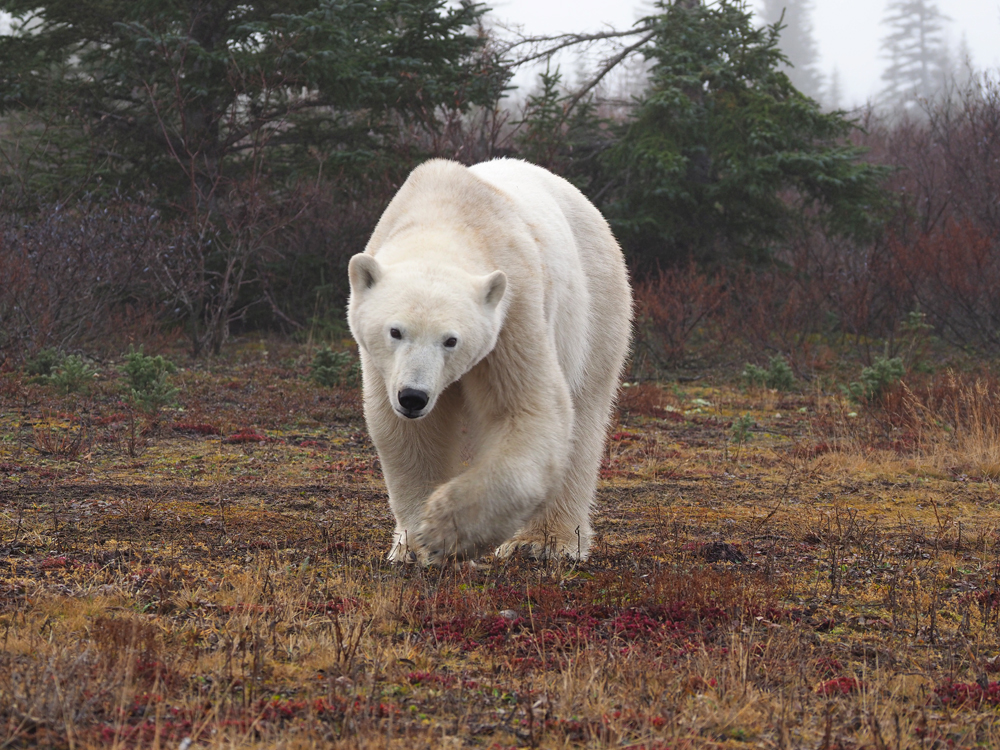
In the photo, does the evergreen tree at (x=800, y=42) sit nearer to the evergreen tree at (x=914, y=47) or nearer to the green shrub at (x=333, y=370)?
the evergreen tree at (x=914, y=47)

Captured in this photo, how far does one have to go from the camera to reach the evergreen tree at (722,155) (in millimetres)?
13742

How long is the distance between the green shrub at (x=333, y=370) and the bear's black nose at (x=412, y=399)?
629 cm

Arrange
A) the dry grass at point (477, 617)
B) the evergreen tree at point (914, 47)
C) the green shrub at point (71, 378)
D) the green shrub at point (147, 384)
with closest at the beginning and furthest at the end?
the dry grass at point (477, 617) < the green shrub at point (147, 384) < the green shrub at point (71, 378) < the evergreen tree at point (914, 47)

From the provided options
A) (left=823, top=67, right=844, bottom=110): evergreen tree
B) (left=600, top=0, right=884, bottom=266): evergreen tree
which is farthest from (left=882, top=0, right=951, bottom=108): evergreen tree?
(left=600, top=0, right=884, bottom=266): evergreen tree

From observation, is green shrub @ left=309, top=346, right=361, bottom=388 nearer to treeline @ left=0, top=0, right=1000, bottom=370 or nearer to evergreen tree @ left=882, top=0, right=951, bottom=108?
treeline @ left=0, top=0, right=1000, bottom=370

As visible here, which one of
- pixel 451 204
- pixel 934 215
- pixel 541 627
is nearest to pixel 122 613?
pixel 541 627

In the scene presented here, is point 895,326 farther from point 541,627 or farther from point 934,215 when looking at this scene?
point 541,627

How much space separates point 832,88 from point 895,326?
8553 centimetres

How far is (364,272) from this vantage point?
378cm

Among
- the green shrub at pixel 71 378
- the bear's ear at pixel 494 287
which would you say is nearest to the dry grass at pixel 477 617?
the bear's ear at pixel 494 287

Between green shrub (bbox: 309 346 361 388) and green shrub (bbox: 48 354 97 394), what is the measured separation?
6.88ft

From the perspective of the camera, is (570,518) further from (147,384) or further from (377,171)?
(377,171)

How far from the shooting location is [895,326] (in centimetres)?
1329

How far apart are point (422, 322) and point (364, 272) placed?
0.37 m
